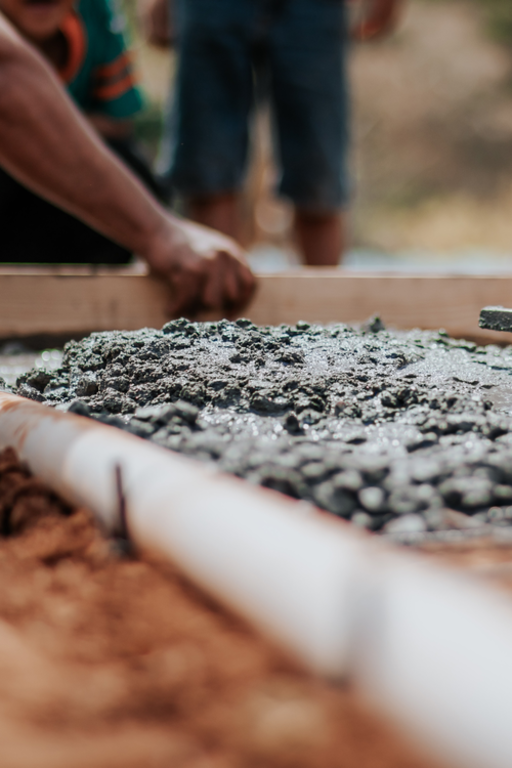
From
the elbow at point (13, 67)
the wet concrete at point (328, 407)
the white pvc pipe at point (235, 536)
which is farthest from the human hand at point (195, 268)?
the white pvc pipe at point (235, 536)

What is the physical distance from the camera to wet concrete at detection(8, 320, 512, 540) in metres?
0.91

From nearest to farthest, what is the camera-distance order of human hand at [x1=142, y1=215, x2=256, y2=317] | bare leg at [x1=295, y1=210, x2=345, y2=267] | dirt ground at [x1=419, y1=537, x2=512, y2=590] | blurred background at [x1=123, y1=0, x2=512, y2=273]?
dirt ground at [x1=419, y1=537, x2=512, y2=590]
human hand at [x1=142, y1=215, x2=256, y2=317]
bare leg at [x1=295, y1=210, x2=345, y2=267]
blurred background at [x1=123, y1=0, x2=512, y2=273]

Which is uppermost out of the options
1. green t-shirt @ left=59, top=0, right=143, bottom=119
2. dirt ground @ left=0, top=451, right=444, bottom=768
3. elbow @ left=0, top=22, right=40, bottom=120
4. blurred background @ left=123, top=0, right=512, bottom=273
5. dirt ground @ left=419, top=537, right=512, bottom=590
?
blurred background @ left=123, top=0, right=512, bottom=273

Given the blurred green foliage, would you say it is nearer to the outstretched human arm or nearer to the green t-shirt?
the green t-shirt

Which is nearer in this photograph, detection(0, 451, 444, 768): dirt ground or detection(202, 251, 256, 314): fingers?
detection(0, 451, 444, 768): dirt ground

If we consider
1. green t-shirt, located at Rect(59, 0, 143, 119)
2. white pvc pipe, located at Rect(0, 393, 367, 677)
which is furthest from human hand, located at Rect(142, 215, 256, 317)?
green t-shirt, located at Rect(59, 0, 143, 119)

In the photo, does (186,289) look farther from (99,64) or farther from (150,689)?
(99,64)

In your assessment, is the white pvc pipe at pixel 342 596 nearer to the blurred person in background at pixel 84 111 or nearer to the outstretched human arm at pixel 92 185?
the outstretched human arm at pixel 92 185

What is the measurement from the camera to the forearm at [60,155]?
1751mm

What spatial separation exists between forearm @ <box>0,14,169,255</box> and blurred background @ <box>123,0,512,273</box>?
13.5m

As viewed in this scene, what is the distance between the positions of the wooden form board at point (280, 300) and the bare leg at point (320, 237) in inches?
38.3

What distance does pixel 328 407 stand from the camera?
4.06ft

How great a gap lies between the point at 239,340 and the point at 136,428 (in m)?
0.46

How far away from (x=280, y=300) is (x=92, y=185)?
0.61 metres
